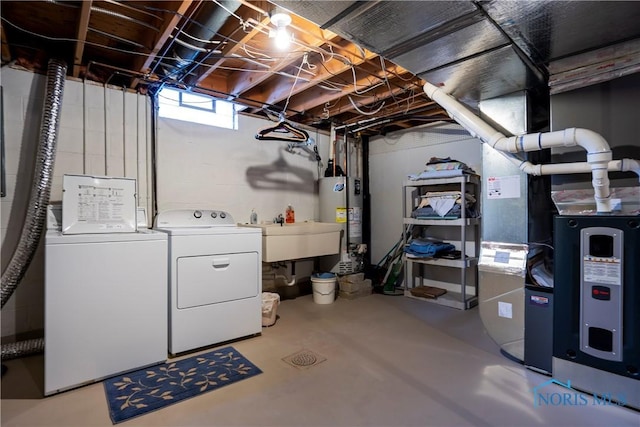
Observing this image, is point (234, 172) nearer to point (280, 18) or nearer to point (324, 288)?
point (324, 288)

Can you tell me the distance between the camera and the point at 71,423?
1.61 meters

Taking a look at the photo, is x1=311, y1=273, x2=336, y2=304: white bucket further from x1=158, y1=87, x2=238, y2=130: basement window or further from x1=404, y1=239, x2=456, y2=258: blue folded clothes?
x1=158, y1=87, x2=238, y2=130: basement window

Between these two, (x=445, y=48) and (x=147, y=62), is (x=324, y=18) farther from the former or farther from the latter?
(x=147, y=62)

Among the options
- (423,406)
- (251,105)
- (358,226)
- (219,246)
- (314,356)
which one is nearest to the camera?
(423,406)

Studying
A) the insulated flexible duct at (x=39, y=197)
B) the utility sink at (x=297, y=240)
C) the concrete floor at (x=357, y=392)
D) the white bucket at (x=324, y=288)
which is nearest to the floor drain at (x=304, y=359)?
the concrete floor at (x=357, y=392)

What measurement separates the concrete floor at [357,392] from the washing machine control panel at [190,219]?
1.09m

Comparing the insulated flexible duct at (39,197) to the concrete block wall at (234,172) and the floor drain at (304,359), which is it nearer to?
the concrete block wall at (234,172)

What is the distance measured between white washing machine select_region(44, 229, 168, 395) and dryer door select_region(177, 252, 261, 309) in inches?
5.8

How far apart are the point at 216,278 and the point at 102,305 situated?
2.43 feet

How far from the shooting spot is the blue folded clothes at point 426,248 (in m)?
3.63

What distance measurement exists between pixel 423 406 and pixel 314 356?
0.84m

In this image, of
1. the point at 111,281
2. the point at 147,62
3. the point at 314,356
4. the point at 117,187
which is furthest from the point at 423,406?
the point at 147,62

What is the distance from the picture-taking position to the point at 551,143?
6.68 feet

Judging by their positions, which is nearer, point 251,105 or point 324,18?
point 324,18
